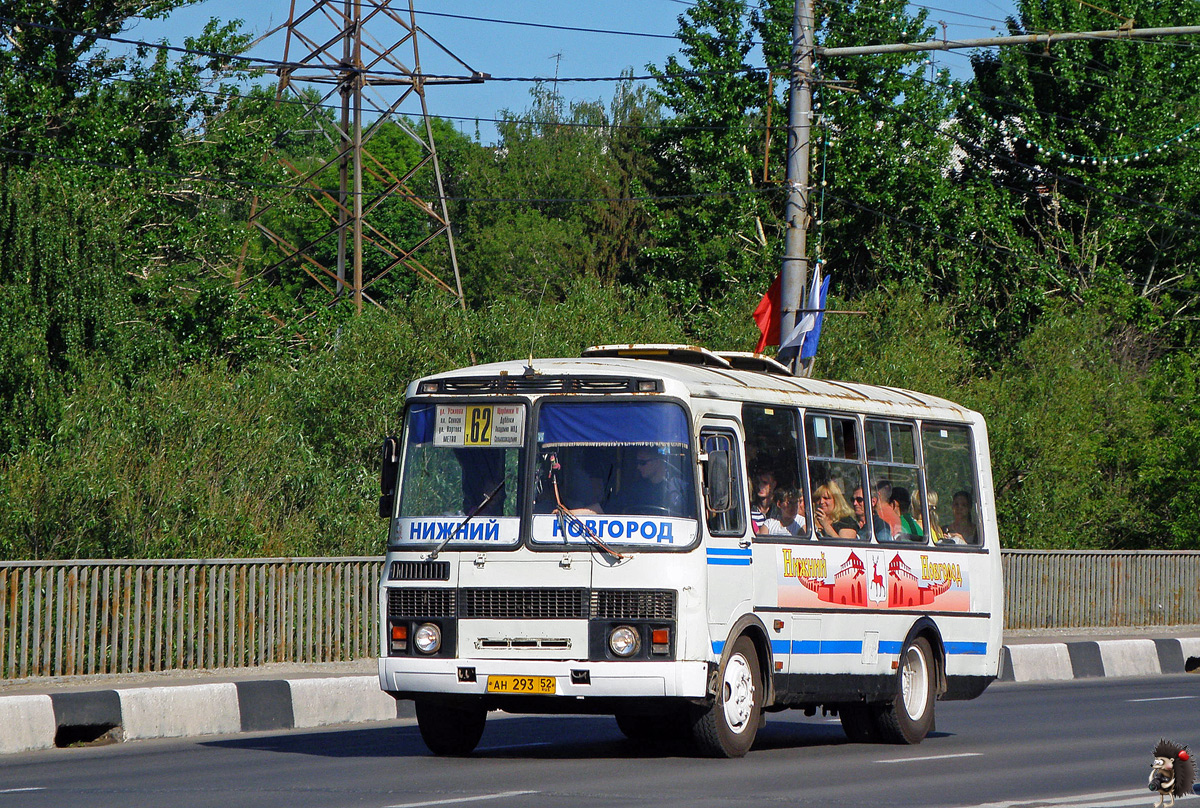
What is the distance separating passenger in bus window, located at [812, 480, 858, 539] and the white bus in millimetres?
18

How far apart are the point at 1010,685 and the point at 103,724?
37.4 ft

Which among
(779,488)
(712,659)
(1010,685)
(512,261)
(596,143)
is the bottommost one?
(1010,685)

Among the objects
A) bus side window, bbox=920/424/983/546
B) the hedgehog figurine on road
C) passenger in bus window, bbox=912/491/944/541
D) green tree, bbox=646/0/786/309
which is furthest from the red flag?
green tree, bbox=646/0/786/309

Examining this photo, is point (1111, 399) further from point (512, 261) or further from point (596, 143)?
point (596, 143)

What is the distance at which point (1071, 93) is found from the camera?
144 feet

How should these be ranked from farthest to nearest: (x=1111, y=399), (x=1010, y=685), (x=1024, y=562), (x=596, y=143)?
(x=596, y=143) → (x=1111, y=399) → (x=1024, y=562) → (x=1010, y=685)

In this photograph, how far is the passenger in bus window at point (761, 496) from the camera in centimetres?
1180

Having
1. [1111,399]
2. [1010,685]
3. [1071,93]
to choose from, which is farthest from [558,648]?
[1071,93]

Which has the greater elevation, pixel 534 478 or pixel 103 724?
pixel 534 478

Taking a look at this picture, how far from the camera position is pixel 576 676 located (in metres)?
10.8

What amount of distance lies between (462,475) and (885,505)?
3.78 meters

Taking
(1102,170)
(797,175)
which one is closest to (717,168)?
(1102,170)

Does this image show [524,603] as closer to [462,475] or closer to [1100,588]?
[462,475]

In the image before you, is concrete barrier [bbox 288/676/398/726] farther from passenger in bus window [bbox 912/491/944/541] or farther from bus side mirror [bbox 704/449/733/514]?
bus side mirror [bbox 704/449/733/514]
